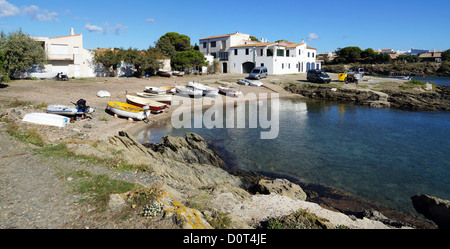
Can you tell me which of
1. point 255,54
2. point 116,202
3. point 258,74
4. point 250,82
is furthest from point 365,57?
point 116,202

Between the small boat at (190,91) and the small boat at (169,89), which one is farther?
the small boat at (190,91)

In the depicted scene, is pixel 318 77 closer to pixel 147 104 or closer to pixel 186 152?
pixel 147 104

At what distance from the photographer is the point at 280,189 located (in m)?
11.8

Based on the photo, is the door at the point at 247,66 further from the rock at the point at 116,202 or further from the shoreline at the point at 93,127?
the rock at the point at 116,202

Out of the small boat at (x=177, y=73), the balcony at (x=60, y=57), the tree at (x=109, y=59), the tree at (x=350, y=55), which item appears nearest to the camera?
the balcony at (x=60, y=57)

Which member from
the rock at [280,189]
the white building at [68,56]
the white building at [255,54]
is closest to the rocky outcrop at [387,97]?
the white building at [255,54]

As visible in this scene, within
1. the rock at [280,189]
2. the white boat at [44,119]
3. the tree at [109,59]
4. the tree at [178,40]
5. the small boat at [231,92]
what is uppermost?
the tree at [178,40]

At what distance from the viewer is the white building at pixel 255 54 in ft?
190

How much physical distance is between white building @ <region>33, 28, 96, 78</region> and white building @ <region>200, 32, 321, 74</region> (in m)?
29.0

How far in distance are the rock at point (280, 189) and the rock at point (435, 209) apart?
446cm

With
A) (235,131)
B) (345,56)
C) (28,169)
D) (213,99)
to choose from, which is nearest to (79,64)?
(213,99)

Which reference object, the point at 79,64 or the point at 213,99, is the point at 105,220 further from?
the point at 79,64
